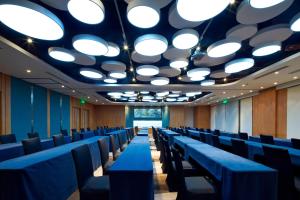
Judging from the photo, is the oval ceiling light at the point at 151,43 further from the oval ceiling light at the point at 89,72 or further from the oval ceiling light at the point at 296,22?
the oval ceiling light at the point at 89,72

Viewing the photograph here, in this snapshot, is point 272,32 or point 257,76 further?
point 257,76

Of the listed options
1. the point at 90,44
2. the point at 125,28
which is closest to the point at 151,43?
the point at 90,44

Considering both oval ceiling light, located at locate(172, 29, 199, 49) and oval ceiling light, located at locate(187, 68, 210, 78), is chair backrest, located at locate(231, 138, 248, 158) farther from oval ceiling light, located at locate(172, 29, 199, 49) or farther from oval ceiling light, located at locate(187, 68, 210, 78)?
oval ceiling light, located at locate(187, 68, 210, 78)

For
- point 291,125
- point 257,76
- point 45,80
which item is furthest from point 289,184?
point 45,80

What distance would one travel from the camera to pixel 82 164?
Result: 2.42 meters

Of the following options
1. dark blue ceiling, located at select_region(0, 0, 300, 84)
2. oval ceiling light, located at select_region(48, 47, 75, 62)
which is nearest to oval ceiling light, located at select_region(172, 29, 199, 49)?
dark blue ceiling, located at select_region(0, 0, 300, 84)

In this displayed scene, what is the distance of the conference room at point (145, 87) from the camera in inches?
87.3

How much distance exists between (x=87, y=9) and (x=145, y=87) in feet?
25.1

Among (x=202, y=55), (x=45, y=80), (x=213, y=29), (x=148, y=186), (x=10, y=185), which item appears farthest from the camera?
(x=45, y=80)

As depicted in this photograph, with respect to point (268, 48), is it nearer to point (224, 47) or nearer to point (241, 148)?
point (224, 47)

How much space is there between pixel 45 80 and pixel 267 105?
11561mm

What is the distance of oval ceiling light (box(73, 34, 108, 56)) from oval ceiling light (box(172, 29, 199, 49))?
1530 millimetres

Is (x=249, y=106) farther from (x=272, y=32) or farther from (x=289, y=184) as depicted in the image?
(x=289, y=184)

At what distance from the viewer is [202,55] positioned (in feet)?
19.5
